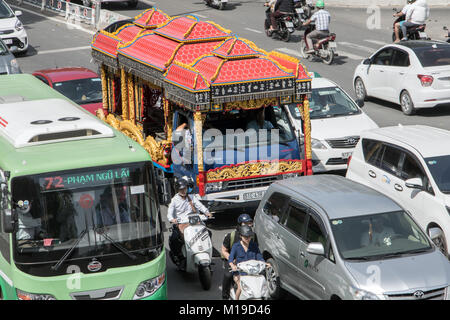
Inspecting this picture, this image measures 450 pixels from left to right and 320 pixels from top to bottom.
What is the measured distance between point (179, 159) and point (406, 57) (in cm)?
897

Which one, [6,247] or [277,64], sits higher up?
[277,64]

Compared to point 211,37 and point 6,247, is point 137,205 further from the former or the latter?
point 211,37

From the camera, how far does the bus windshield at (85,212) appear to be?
30.1ft

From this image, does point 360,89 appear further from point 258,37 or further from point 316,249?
point 316,249

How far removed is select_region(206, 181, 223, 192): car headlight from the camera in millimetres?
14052

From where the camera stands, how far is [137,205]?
9.63m

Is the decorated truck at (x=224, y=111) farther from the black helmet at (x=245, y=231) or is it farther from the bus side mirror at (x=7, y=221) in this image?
the bus side mirror at (x=7, y=221)

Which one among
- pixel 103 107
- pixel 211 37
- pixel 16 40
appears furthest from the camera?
pixel 16 40

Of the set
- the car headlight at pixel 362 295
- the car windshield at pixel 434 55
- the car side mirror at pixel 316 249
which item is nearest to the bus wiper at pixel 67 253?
the car side mirror at pixel 316 249

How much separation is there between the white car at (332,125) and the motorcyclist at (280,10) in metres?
11.2

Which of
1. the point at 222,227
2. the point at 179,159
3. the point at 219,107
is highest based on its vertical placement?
the point at 219,107

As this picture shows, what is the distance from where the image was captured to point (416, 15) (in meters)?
26.4

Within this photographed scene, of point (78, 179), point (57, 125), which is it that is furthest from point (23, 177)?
point (57, 125)

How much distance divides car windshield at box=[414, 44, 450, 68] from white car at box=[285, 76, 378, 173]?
139 inches
